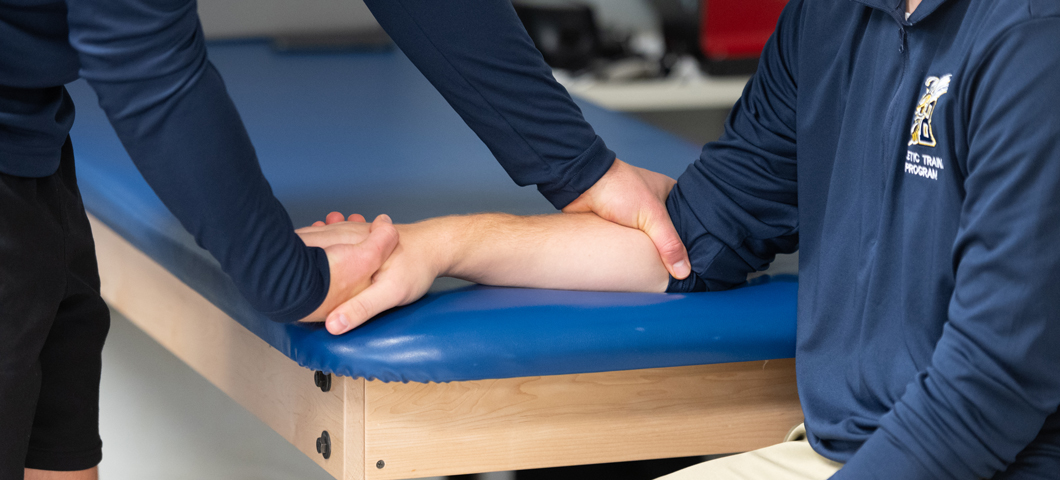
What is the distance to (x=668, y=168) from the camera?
157 centimetres

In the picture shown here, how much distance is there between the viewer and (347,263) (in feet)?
3.01

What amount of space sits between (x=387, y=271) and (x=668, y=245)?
0.33 metres

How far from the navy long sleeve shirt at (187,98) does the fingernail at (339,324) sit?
0.11 feet

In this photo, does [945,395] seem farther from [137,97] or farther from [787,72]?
[137,97]

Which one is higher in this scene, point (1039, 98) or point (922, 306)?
point (1039, 98)

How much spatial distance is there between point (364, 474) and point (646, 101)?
92.6 inches

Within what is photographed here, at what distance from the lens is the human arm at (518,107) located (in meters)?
1.06

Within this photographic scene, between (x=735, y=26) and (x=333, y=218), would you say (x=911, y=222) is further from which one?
(x=735, y=26)

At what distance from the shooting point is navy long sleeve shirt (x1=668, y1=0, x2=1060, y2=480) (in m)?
0.66

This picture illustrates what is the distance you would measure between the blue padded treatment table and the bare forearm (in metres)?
0.03

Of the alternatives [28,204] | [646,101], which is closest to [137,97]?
[28,204]

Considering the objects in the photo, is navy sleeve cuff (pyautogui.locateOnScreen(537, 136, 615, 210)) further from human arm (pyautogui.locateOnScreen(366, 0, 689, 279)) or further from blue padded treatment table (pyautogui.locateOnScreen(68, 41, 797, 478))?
blue padded treatment table (pyautogui.locateOnScreen(68, 41, 797, 478))

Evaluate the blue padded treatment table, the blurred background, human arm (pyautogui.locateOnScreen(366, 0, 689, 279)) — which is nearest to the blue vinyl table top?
the blue padded treatment table

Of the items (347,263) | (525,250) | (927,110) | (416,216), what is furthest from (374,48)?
(927,110)
